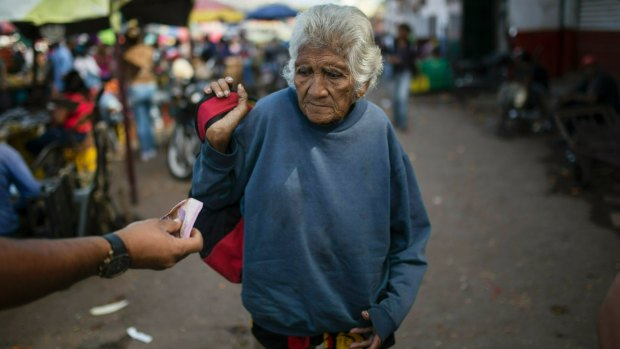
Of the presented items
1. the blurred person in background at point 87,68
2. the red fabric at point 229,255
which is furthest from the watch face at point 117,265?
the blurred person in background at point 87,68

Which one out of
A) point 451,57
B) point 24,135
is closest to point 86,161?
point 24,135

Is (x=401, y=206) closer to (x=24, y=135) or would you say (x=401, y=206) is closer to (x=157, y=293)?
(x=157, y=293)

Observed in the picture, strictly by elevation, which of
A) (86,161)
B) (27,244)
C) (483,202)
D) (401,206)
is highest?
(27,244)

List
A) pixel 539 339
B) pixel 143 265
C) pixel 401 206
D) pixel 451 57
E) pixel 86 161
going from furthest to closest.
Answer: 1. pixel 451 57
2. pixel 86 161
3. pixel 539 339
4. pixel 401 206
5. pixel 143 265

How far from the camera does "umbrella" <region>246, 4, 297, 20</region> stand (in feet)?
55.9

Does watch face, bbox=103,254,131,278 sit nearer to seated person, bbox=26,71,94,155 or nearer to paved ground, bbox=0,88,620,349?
paved ground, bbox=0,88,620,349

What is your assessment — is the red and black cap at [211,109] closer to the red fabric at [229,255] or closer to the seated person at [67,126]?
the red fabric at [229,255]

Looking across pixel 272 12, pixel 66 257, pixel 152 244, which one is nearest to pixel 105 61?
pixel 272 12

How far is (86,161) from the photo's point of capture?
6.75m

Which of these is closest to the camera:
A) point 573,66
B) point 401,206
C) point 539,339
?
point 401,206

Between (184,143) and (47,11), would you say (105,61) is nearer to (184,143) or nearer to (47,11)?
(184,143)

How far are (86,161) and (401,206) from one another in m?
5.45

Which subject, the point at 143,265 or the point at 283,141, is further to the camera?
the point at 283,141

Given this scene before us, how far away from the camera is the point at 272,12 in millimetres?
17016
